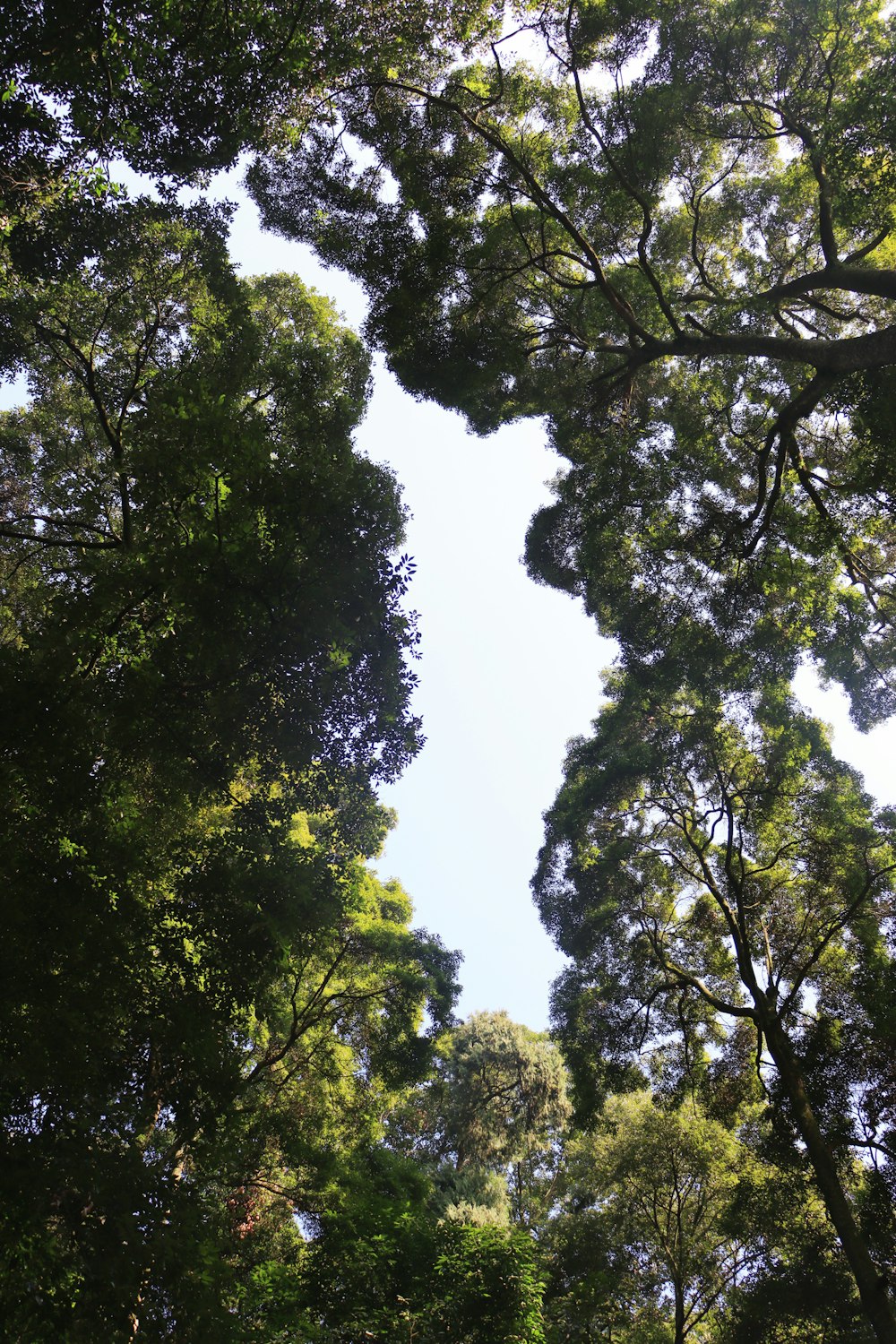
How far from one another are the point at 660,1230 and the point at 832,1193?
18.7 ft

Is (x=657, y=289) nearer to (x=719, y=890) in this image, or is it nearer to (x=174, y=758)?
(x=174, y=758)

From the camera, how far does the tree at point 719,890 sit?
9.22 meters

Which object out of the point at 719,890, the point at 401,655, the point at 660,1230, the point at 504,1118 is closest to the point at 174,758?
the point at 401,655

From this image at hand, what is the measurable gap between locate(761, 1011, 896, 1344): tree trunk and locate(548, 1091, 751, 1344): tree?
3169 mm

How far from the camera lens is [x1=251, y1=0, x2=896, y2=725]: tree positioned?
796cm

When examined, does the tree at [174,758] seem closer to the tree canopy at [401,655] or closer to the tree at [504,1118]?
the tree canopy at [401,655]

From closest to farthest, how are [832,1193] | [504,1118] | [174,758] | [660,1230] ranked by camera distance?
[174,758], [832,1193], [660,1230], [504,1118]

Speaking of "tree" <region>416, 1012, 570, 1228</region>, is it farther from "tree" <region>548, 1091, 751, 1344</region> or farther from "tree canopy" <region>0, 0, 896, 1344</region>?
"tree" <region>548, 1091, 751, 1344</region>

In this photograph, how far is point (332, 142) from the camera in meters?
9.63

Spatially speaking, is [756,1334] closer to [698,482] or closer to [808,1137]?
[808,1137]

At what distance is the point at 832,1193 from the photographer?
7184mm

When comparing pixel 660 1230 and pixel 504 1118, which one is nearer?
pixel 660 1230

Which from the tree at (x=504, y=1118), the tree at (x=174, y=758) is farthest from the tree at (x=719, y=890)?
the tree at (x=504, y=1118)

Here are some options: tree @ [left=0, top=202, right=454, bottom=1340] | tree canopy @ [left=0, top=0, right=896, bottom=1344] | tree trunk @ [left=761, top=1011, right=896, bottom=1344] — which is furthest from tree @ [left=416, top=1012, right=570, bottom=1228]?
tree trunk @ [left=761, top=1011, right=896, bottom=1344]
